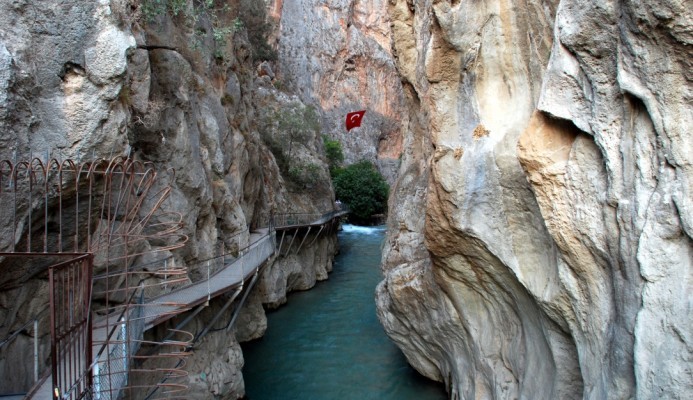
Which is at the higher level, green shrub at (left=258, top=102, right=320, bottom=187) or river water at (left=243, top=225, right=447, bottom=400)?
green shrub at (left=258, top=102, right=320, bottom=187)

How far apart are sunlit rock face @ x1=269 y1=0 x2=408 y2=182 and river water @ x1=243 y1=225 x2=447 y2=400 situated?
1356 inches

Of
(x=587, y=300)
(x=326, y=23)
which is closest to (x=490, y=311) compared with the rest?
(x=587, y=300)

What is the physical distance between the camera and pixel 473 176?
9.60 m

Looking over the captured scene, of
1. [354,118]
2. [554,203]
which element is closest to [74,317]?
[554,203]

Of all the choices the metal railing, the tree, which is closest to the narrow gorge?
the metal railing

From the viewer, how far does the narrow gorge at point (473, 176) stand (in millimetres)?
5578

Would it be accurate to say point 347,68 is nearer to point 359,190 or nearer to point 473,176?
point 359,190

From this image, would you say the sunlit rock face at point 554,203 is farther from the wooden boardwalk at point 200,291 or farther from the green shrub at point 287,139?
the green shrub at point 287,139

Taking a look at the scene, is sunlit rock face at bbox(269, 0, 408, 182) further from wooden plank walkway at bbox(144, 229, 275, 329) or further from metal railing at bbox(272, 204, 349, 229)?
wooden plank walkway at bbox(144, 229, 275, 329)

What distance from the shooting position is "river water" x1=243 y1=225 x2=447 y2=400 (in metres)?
14.7

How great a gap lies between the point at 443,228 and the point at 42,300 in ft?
23.8

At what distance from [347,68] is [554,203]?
2173 inches

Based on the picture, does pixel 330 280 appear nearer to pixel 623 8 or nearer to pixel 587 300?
pixel 587 300

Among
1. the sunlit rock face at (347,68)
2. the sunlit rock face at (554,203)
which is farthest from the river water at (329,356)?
the sunlit rock face at (347,68)
